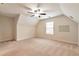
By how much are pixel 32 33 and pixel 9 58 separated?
1.60 m

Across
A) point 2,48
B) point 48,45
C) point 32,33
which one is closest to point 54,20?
point 32,33

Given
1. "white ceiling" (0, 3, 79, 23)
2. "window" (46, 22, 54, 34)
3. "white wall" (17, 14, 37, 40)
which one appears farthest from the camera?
"white wall" (17, 14, 37, 40)

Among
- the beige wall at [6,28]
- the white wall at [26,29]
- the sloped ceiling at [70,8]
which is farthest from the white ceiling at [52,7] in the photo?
the white wall at [26,29]

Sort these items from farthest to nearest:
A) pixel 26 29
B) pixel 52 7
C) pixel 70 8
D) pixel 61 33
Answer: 1. pixel 26 29
2. pixel 61 33
3. pixel 52 7
4. pixel 70 8

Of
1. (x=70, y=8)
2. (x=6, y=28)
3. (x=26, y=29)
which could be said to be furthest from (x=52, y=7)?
(x=26, y=29)

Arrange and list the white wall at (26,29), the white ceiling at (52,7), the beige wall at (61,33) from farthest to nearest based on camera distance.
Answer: the white wall at (26,29), the beige wall at (61,33), the white ceiling at (52,7)

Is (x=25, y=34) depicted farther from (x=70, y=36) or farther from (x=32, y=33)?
(x=70, y=36)

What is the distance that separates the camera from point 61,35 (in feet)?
8.02

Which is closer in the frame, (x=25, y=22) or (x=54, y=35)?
(x=54, y=35)

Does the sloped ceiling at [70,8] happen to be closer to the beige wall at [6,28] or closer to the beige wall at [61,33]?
the beige wall at [61,33]

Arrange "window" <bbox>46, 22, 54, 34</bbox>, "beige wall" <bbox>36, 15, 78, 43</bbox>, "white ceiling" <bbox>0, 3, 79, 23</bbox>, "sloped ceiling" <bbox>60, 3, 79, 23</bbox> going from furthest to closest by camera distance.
Answer: "window" <bbox>46, 22, 54, 34</bbox>, "beige wall" <bbox>36, 15, 78, 43</bbox>, "white ceiling" <bbox>0, 3, 79, 23</bbox>, "sloped ceiling" <bbox>60, 3, 79, 23</bbox>

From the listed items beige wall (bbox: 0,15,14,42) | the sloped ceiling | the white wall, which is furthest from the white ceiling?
the white wall

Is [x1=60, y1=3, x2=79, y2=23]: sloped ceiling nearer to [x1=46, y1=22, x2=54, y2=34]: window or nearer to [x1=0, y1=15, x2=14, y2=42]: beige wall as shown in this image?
[x1=46, y1=22, x2=54, y2=34]: window

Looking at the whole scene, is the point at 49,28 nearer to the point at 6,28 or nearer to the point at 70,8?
the point at 70,8
